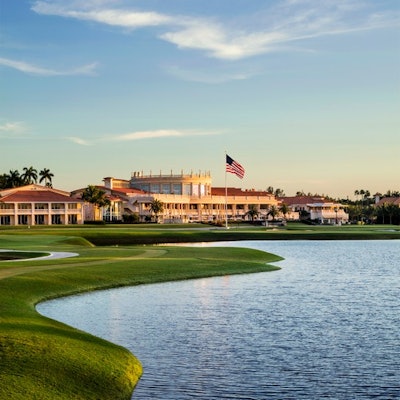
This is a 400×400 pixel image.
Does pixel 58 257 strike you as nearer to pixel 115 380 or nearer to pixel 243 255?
pixel 243 255

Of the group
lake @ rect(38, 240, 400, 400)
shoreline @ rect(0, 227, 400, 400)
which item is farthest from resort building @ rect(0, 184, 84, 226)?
lake @ rect(38, 240, 400, 400)

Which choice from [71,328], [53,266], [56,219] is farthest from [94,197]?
[71,328]

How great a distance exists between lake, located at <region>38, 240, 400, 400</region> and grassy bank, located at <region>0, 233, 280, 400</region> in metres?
1.00

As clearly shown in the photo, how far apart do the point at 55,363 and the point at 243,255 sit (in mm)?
45668

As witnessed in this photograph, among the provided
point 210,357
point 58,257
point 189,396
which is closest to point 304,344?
point 210,357

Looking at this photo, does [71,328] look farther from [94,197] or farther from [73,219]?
[94,197]

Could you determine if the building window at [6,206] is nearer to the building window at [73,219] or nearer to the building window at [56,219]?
the building window at [56,219]

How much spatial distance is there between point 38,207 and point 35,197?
236 centimetres

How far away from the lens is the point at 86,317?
30.3 metres

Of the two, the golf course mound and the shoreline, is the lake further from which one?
the golf course mound

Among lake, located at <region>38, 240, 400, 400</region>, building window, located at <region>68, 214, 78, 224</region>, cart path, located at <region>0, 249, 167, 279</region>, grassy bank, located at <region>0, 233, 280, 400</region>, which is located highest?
building window, located at <region>68, 214, 78, 224</region>

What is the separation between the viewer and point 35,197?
166500 millimetres

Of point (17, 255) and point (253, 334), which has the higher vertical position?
point (17, 255)

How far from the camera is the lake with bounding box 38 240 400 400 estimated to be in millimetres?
19812
